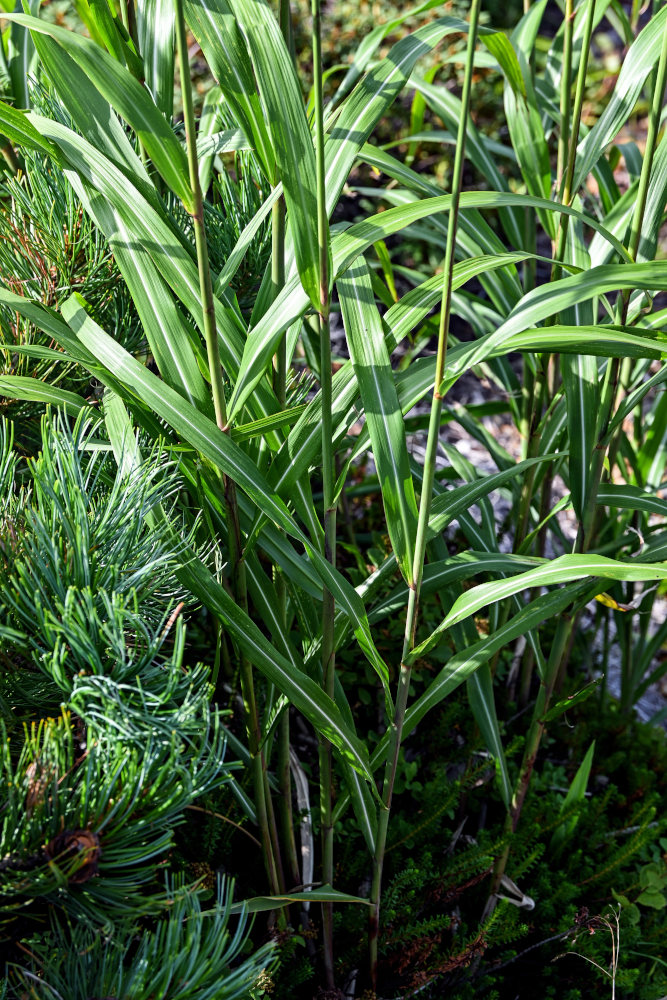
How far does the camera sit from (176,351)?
0.64 meters

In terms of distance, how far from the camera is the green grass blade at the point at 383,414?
63 cm

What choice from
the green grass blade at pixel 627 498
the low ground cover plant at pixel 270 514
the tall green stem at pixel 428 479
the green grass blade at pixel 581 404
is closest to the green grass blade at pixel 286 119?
the low ground cover plant at pixel 270 514

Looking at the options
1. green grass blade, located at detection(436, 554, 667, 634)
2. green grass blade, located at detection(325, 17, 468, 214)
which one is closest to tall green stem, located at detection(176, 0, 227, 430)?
green grass blade, located at detection(325, 17, 468, 214)

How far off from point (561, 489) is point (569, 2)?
157cm

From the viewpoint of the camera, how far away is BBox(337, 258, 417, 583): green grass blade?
2.07 ft

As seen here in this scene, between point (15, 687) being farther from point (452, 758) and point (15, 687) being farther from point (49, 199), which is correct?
point (452, 758)

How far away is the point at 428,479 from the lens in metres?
0.59

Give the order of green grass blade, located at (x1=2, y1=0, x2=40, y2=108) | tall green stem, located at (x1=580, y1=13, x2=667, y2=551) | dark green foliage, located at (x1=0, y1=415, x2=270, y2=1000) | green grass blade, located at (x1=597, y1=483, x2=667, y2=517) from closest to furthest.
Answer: dark green foliage, located at (x1=0, y1=415, x2=270, y2=1000), tall green stem, located at (x1=580, y1=13, x2=667, y2=551), green grass blade, located at (x1=597, y1=483, x2=667, y2=517), green grass blade, located at (x1=2, y1=0, x2=40, y2=108)

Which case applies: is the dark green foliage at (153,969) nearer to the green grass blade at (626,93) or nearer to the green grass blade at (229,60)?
the green grass blade at (229,60)

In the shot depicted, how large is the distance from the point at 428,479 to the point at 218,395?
0.18 meters

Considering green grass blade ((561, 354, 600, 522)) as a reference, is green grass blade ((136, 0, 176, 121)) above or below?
above

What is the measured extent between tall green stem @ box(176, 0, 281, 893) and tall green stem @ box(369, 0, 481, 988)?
118 mm

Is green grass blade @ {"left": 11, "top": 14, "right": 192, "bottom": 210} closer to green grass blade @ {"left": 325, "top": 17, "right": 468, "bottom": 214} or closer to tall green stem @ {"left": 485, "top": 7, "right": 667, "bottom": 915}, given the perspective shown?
green grass blade @ {"left": 325, "top": 17, "right": 468, "bottom": 214}

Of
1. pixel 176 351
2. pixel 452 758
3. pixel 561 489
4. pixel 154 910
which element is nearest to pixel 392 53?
pixel 176 351
